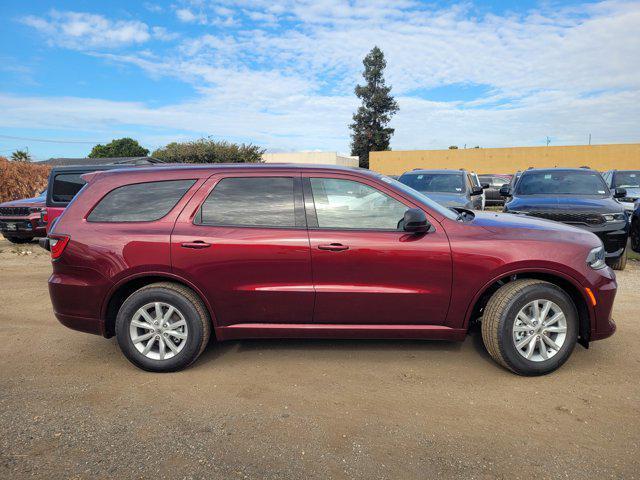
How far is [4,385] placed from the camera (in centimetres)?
364

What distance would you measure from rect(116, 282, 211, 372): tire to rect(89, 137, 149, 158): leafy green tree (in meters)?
69.5

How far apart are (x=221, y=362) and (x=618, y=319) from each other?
171 inches

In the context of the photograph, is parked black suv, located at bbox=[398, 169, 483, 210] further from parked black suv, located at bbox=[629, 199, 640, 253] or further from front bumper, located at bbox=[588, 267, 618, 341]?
front bumper, located at bbox=[588, 267, 618, 341]

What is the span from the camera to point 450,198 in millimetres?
8930

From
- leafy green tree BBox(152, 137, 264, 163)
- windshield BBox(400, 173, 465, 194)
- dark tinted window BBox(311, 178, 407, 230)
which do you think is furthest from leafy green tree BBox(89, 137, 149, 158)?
dark tinted window BBox(311, 178, 407, 230)

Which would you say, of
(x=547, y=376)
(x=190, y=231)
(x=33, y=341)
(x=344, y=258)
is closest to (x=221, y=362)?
(x=190, y=231)

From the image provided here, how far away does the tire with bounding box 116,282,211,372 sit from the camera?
3.75m

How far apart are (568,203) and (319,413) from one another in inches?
243

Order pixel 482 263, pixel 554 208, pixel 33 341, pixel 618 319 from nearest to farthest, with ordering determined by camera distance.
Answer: pixel 482 263, pixel 33 341, pixel 618 319, pixel 554 208

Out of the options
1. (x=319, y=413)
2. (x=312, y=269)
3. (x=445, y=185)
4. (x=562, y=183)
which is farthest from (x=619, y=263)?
(x=319, y=413)

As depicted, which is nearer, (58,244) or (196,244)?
(196,244)

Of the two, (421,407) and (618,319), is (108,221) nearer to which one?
(421,407)

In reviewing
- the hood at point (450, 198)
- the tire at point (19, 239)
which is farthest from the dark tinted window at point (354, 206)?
the tire at point (19, 239)

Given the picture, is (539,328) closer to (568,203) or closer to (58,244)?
(58,244)
